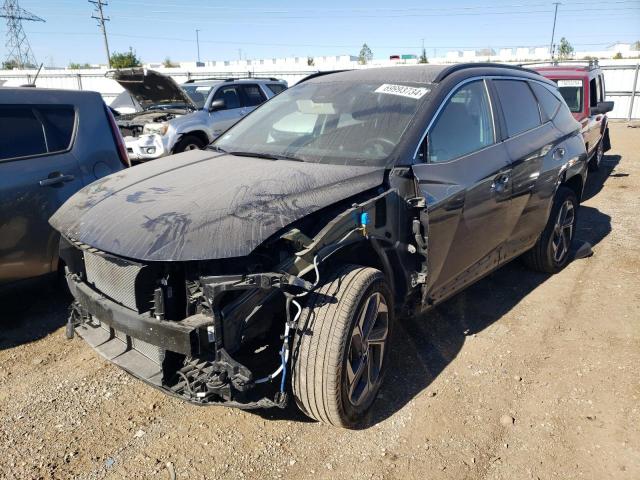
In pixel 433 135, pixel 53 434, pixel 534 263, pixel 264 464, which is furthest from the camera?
pixel 534 263

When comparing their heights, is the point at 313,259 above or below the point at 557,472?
above

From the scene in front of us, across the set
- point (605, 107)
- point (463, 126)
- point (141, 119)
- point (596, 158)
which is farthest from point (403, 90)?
point (141, 119)

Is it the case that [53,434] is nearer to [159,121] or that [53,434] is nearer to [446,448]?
[446,448]

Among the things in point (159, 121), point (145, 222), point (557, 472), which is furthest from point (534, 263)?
point (159, 121)

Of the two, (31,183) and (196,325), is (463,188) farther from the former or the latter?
(31,183)

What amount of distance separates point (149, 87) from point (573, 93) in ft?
26.2

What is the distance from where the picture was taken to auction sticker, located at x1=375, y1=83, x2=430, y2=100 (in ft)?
10.9

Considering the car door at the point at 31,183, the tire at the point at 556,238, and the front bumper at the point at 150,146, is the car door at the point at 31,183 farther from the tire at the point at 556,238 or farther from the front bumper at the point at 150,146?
the front bumper at the point at 150,146

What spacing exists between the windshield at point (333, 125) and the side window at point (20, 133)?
137 centimetres

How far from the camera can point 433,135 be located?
319 cm

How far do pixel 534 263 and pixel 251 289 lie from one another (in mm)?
3387

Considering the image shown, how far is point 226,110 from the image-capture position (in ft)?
34.9

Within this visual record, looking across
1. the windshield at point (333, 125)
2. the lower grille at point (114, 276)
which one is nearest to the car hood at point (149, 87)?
the windshield at point (333, 125)

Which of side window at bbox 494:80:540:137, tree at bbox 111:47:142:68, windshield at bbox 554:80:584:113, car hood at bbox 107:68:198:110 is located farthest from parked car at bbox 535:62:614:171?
tree at bbox 111:47:142:68
